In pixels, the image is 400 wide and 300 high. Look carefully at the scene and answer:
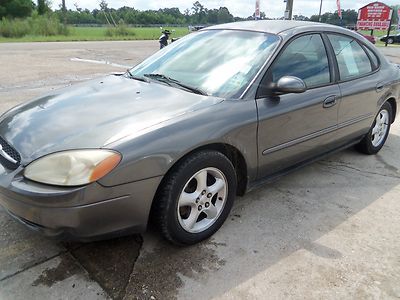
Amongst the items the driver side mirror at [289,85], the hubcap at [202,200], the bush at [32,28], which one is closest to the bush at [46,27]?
the bush at [32,28]

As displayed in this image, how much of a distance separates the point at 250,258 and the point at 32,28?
30335mm

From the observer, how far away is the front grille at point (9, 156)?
7.39 ft

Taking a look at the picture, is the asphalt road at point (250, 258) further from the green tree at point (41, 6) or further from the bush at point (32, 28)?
the green tree at point (41, 6)

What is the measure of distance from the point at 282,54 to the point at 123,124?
1.51 m

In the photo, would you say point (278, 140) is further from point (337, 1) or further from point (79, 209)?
point (337, 1)

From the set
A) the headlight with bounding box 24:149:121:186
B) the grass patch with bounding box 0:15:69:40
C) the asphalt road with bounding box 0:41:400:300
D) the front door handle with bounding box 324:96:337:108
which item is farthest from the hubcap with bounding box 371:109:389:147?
the grass patch with bounding box 0:15:69:40

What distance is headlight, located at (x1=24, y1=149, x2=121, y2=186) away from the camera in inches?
81.9

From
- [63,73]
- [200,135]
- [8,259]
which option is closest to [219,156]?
[200,135]

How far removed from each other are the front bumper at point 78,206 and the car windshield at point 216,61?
40.6 inches

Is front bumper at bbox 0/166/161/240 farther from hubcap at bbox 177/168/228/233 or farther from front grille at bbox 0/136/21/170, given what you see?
hubcap at bbox 177/168/228/233

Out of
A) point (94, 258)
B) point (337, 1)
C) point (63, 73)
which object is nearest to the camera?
point (94, 258)

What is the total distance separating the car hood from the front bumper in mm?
230

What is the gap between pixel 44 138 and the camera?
7.66ft

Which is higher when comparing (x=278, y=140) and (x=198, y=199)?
(x=278, y=140)
